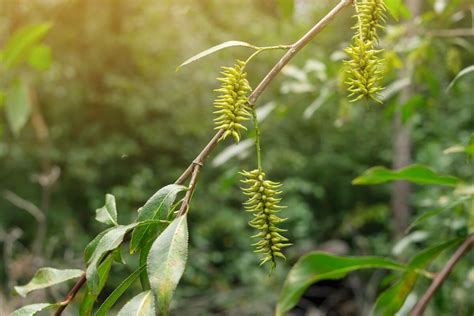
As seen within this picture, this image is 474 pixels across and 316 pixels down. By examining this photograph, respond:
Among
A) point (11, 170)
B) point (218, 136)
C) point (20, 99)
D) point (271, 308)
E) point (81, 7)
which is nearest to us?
point (218, 136)

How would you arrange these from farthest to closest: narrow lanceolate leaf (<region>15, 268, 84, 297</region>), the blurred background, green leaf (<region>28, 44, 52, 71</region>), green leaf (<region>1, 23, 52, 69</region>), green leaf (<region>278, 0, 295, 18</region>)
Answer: the blurred background → green leaf (<region>28, 44, 52, 71</region>) → green leaf (<region>1, 23, 52, 69</region>) → green leaf (<region>278, 0, 295, 18</region>) → narrow lanceolate leaf (<region>15, 268, 84, 297</region>)

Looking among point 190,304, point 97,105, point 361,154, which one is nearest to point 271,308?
point 190,304

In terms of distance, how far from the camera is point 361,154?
4.72 metres

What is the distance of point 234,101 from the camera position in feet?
1.12

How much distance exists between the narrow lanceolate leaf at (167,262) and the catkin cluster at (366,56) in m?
0.12

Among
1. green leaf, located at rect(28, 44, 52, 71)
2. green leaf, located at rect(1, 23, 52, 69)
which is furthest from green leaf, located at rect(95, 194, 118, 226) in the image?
green leaf, located at rect(28, 44, 52, 71)

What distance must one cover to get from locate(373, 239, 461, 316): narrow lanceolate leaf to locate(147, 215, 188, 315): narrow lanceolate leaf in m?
0.35

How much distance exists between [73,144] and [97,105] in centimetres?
36

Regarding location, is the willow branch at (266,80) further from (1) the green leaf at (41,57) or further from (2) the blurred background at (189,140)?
(2) the blurred background at (189,140)

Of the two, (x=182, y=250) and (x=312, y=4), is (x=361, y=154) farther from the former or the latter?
(x=182, y=250)

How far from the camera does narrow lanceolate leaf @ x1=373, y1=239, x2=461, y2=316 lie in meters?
0.60

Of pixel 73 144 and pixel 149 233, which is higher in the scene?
pixel 149 233

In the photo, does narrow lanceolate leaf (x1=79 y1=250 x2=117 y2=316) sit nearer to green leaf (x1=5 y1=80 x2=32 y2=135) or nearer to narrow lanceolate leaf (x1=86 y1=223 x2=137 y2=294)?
narrow lanceolate leaf (x1=86 y1=223 x2=137 y2=294)

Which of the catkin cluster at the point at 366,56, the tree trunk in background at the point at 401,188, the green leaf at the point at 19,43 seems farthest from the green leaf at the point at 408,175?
the tree trunk in background at the point at 401,188
